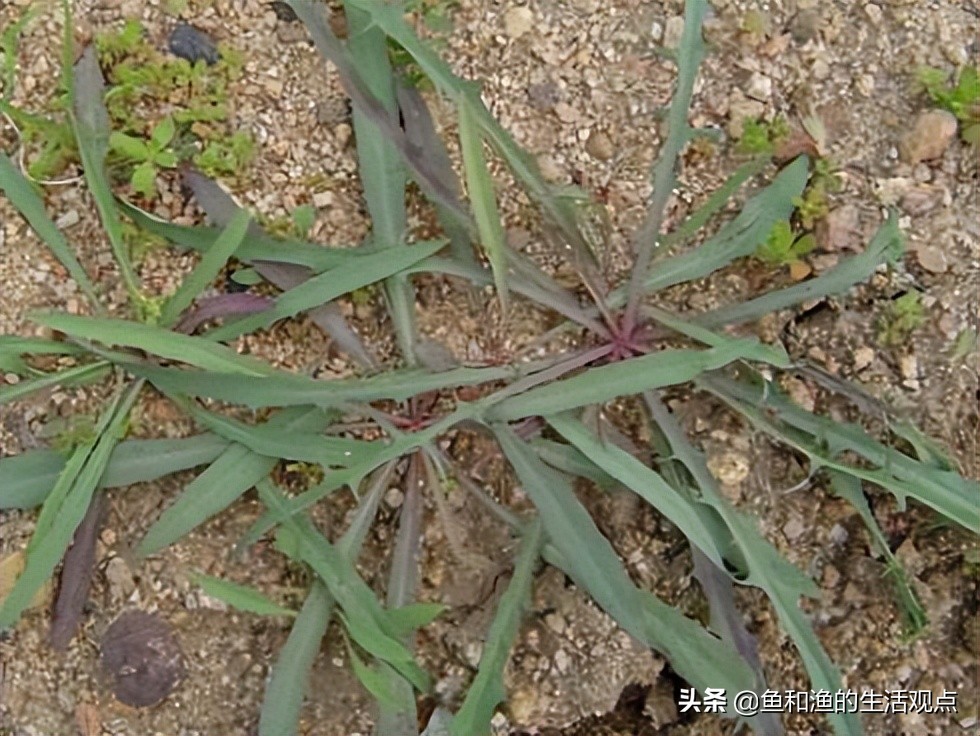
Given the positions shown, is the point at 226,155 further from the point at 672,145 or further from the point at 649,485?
the point at 649,485

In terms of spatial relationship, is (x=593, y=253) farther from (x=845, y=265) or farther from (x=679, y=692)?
(x=679, y=692)

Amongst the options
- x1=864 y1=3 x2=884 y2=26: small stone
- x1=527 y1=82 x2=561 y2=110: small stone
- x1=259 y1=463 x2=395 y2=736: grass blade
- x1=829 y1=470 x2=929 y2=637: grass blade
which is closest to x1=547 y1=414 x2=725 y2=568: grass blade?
x1=829 y1=470 x2=929 y2=637: grass blade

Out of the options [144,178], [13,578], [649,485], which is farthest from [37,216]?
[649,485]

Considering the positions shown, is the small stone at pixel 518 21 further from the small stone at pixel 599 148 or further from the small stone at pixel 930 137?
the small stone at pixel 930 137

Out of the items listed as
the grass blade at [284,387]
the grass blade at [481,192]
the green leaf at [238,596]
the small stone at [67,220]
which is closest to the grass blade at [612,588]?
the grass blade at [284,387]

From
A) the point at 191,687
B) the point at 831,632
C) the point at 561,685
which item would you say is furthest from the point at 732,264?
the point at 191,687

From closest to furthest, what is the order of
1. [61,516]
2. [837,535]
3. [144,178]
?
[61,516], [144,178], [837,535]
